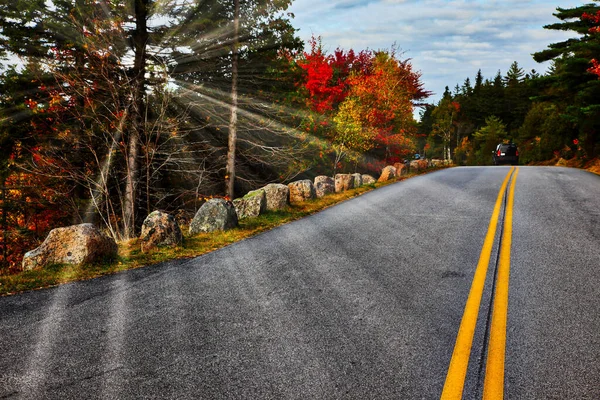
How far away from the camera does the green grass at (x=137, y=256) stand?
484 centimetres

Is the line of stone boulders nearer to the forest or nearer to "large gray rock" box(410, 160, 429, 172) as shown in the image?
the forest

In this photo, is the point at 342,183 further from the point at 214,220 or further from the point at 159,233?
the point at 159,233

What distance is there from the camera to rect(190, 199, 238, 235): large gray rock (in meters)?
7.71

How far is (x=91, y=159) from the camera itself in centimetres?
1255

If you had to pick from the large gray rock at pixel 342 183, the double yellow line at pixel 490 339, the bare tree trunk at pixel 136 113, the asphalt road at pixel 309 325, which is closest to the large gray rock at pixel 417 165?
the large gray rock at pixel 342 183


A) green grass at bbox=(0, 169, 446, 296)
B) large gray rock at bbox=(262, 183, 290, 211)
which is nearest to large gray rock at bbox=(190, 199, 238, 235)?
green grass at bbox=(0, 169, 446, 296)

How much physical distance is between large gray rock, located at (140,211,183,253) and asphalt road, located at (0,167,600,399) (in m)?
Answer: 0.98

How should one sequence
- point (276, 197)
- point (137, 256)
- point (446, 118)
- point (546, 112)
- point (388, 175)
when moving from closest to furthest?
1. point (137, 256)
2. point (276, 197)
3. point (388, 175)
4. point (546, 112)
5. point (446, 118)

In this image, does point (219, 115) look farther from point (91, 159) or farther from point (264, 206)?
point (264, 206)

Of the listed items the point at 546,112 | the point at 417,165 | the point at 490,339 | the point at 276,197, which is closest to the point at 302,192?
the point at 276,197

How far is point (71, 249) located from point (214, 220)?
2.75m

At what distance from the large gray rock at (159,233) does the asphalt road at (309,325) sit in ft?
3.21

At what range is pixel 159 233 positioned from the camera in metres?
6.45

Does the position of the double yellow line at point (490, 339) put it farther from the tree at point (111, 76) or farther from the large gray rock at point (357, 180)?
the large gray rock at point (357, 180)
